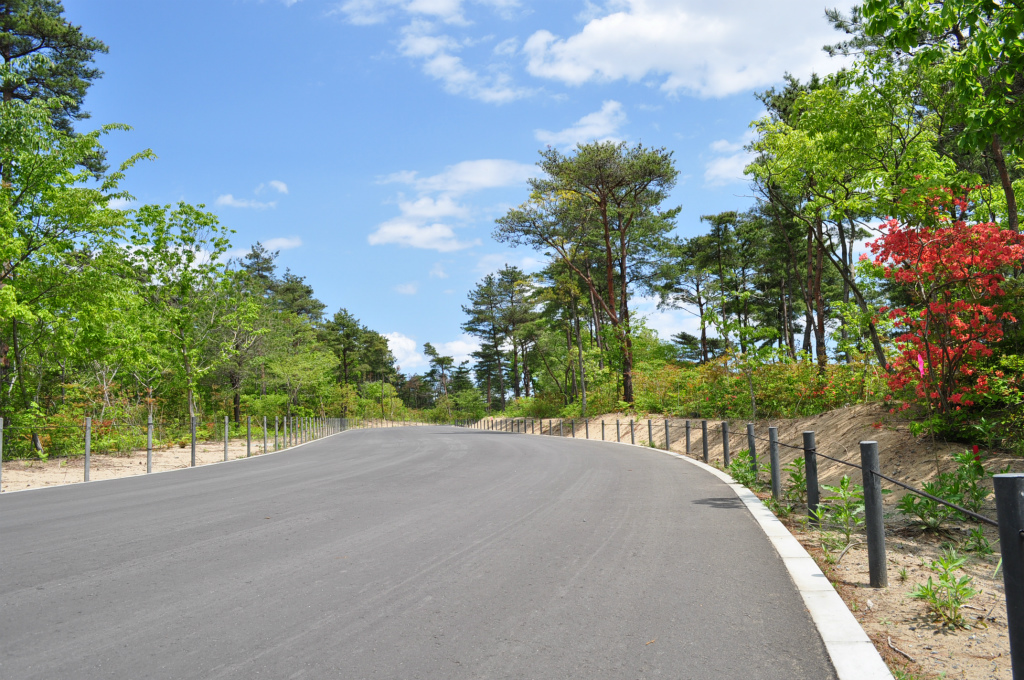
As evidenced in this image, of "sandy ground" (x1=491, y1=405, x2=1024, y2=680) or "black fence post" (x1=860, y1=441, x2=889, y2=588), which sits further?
"black fence post" (x1=860, y1=441, x2=889, y2=588)

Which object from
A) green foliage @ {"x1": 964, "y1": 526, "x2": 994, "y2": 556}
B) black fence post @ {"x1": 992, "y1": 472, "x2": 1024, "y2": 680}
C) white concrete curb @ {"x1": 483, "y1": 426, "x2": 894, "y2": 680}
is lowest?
green foliage @ {"x1": 964, "y1": 526, "x2": 994, "y2": 556}

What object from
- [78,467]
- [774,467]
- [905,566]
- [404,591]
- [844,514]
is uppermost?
[774,467]

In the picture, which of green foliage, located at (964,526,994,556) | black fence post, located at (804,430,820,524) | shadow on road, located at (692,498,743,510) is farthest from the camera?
shadow on road, located at (692,498,743,510)

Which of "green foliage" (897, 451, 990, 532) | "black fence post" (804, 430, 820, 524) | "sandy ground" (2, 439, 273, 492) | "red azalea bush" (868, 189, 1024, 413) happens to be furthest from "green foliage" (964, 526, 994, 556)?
"sandy ground" (2, 439, 273, 492)

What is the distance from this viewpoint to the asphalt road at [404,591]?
10.6 ft

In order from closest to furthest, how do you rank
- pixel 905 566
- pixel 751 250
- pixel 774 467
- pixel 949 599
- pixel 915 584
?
1. pixel 949 599
2. pixel 915 584
3. pixel 905 566
4. pixel 774 467
5. pixel 751 250

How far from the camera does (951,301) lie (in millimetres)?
9398

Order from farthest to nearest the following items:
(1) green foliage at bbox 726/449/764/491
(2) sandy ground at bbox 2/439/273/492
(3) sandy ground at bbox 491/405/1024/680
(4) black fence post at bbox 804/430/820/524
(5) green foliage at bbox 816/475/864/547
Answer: (2) sandy ground at bbox 2/439/273/492, (1) green foliage at bbox 726/449/764/491, (4) black fence post at bbox 804/430/820/524, (5) green foliage at bbox 816/475/864/547, (3) sandy ground at bbox 491/405/1024/680

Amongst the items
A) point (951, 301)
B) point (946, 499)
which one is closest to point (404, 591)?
point (946, 499)

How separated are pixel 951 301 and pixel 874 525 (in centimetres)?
663

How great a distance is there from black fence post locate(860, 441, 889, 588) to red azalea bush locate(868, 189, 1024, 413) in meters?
Answer: 4.69

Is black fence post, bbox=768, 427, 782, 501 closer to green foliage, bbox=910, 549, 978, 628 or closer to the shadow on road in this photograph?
the shadow on road

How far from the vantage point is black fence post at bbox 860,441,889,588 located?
447 centimetres

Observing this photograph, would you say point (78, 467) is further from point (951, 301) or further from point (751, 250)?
→ point (751, 250)
